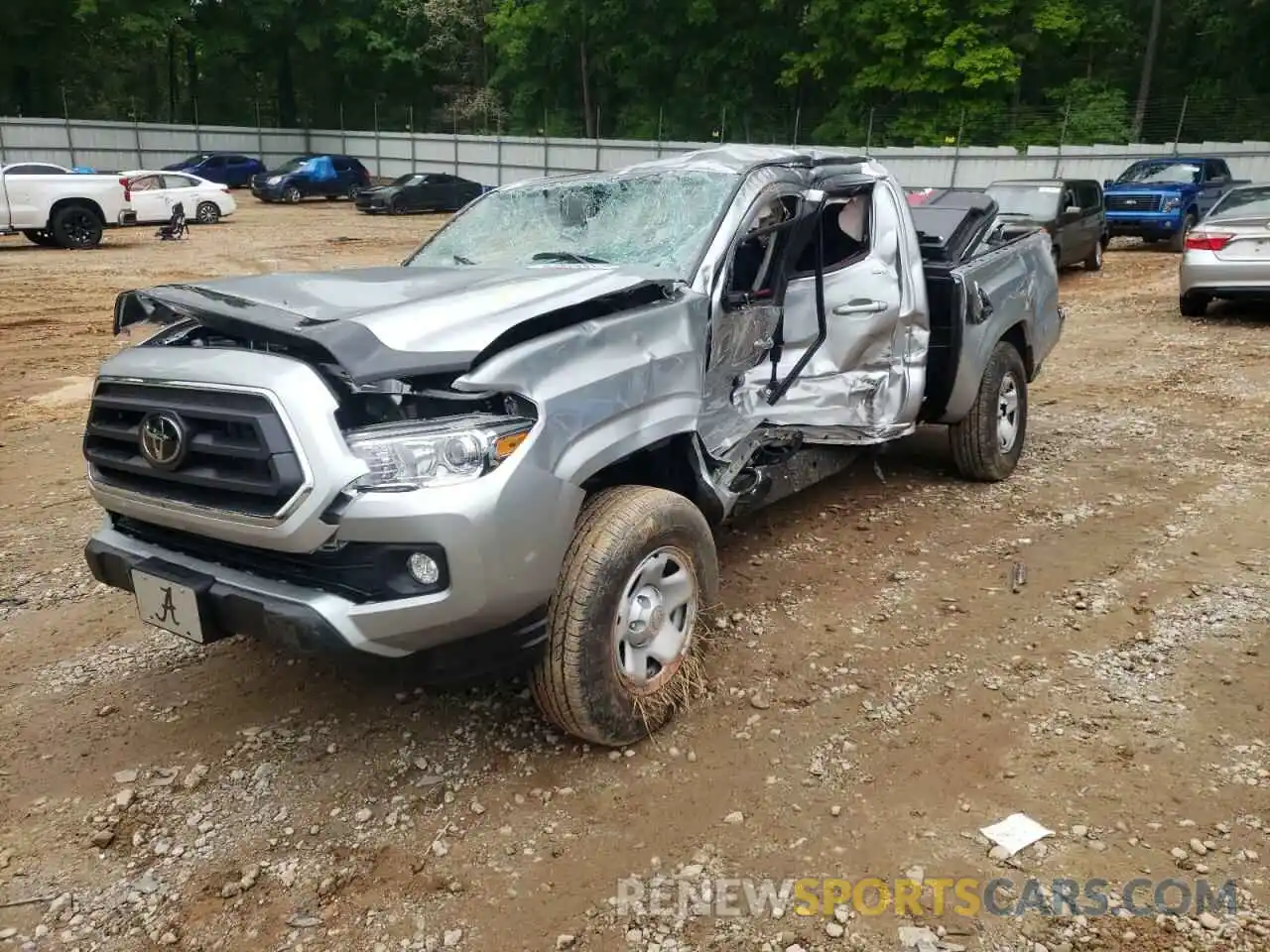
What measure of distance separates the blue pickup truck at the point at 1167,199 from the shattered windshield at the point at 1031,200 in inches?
166

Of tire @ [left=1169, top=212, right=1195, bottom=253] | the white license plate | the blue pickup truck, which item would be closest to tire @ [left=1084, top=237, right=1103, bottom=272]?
the blue pickup truck

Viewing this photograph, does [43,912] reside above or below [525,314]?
below

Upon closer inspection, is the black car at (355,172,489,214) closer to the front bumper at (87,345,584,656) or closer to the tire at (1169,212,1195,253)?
the tire at (1169,212,1195,253)

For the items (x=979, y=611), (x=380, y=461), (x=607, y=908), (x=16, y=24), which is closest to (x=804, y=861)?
(x=607, y=908)

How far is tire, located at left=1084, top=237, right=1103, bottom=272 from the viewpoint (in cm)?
1684

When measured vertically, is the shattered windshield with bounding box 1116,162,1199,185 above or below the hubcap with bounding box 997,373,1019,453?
above

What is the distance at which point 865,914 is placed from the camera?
8.38ft

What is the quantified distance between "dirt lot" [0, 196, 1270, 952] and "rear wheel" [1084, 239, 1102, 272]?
41.6 ft

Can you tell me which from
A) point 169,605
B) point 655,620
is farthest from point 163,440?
point 655,620

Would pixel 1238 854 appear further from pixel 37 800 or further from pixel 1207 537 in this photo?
pixel 37 800

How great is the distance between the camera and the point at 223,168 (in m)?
35.0

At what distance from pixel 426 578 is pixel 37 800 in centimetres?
155

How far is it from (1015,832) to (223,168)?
37706 millimetres

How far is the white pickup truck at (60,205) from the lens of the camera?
17.3 metres
